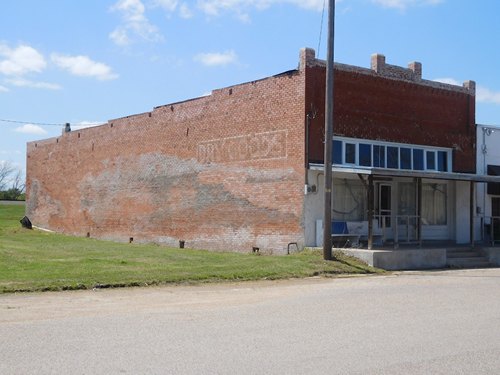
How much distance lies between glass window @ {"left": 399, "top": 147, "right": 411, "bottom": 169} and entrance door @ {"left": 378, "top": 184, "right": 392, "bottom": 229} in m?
1.15

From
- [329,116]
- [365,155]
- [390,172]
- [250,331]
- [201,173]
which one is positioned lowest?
[250,331]

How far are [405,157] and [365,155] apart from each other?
7.93ft

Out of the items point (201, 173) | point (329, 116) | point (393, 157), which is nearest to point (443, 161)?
point (393, 157)

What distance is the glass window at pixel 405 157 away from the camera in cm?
2627

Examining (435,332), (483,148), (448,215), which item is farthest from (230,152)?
(435,332)

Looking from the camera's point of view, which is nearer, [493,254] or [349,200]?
[349,200]

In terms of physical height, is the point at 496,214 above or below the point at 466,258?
above

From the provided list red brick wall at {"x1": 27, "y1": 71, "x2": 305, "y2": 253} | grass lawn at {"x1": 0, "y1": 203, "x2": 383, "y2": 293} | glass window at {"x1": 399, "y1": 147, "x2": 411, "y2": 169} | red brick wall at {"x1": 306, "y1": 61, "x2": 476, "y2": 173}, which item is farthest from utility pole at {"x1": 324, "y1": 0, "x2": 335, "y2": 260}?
glass window at {"x1": 399, "y1": 147, "x2": 411, "y2": 169}

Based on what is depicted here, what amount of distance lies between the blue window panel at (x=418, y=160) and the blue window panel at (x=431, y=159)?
0.44 meters

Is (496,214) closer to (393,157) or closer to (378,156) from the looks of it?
(393,157)

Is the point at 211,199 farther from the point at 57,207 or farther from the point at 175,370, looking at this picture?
the point at 175,370

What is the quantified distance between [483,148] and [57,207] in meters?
27.2

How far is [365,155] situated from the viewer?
25016 mm

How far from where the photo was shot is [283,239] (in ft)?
77.6
